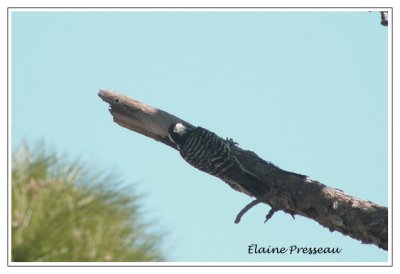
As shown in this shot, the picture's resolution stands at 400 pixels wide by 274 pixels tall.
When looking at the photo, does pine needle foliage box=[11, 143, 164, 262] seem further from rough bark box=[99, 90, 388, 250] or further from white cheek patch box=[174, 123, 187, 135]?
white cheek patch box=[174, 123, 187, 135]

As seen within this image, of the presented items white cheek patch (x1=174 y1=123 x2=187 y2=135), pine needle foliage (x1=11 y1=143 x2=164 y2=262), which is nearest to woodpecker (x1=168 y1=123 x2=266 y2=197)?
white cheek patch (x1=174 y1=123 x2=187 y2=135)

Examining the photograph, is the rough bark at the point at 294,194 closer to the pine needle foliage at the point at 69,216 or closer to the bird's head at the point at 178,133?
the bird's head at the point at 178,133

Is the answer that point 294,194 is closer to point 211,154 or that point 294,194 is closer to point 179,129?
point 211,154

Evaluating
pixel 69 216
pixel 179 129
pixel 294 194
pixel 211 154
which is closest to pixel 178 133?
pixel 179 129
